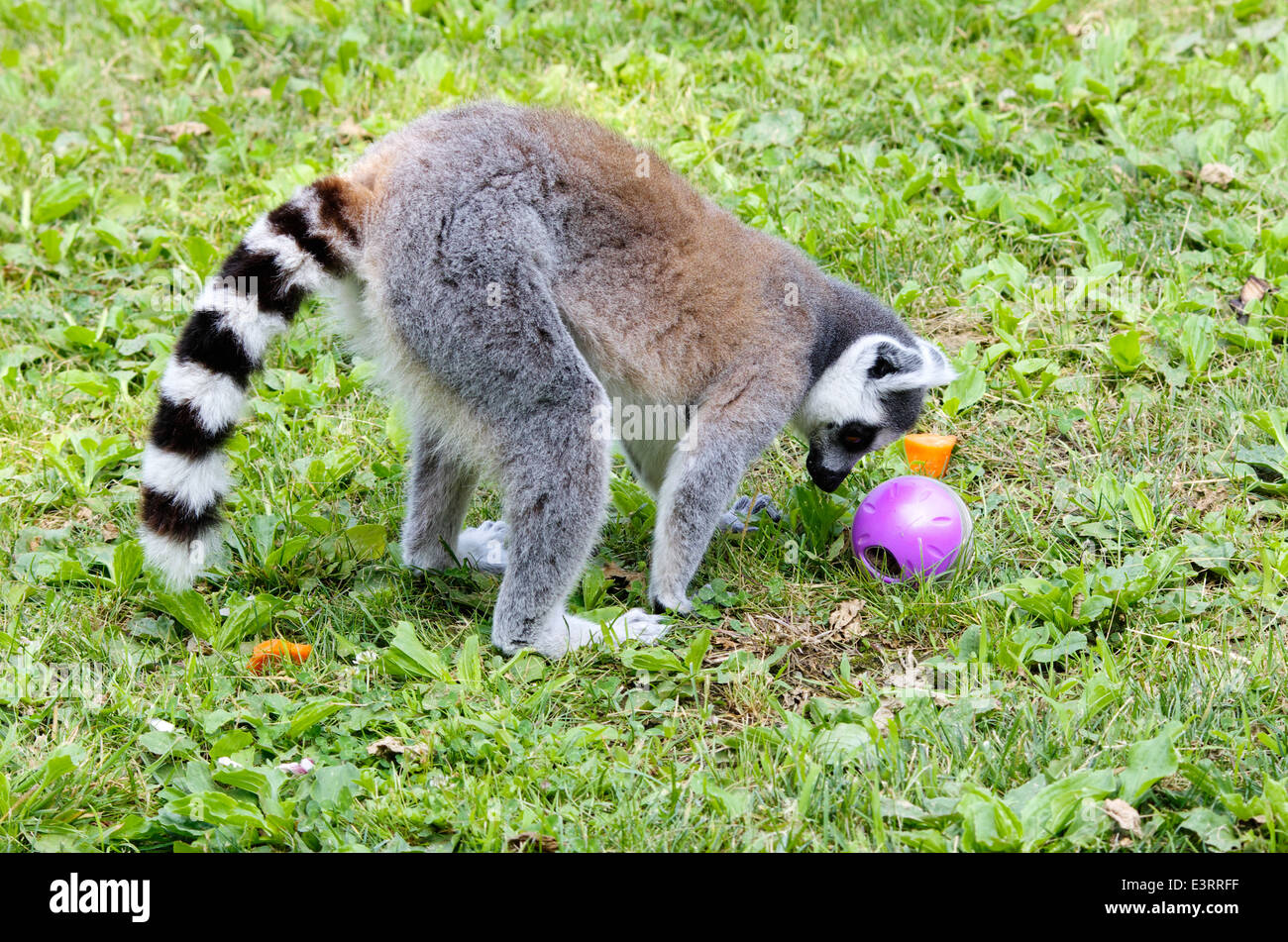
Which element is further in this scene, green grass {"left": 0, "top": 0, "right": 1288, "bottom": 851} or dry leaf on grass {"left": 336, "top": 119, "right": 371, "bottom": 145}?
dry leaf on grass {"left": 336, "top": 119, "right": 371, "bottom": 145}

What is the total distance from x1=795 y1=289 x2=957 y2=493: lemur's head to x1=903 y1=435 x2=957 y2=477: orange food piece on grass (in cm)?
26

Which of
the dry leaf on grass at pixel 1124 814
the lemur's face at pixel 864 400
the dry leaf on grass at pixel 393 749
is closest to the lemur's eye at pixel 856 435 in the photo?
the lemur's face at pixel 864 400

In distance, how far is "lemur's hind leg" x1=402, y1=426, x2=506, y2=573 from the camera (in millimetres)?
4285

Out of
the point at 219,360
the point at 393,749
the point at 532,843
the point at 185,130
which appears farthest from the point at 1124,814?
the point at 185,130

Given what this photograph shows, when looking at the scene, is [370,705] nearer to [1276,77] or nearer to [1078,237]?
[1078,237]

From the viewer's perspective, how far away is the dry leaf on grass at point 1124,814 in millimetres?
2883

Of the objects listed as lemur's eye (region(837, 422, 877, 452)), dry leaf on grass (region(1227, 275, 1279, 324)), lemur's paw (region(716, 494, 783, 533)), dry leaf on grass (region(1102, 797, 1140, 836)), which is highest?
dry leaf on grass (region(1227, 275, 1279, 324))

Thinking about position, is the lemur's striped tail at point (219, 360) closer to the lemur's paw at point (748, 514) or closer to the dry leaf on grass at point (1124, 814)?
the lemur's paw at point (748, 514)

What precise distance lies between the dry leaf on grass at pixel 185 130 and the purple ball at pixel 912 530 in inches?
180

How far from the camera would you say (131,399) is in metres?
5.12

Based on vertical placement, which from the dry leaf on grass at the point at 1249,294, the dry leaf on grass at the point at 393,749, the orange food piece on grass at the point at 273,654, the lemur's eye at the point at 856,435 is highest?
the dry leaf on grass at the point at 1249,294

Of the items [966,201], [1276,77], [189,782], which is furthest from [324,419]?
[1276,77]

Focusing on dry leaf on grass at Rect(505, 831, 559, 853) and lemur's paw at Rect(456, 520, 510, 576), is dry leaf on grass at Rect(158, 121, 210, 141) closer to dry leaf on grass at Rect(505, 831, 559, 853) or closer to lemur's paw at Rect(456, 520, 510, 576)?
lemur's paw at Rect(456, 520, 510, 576)

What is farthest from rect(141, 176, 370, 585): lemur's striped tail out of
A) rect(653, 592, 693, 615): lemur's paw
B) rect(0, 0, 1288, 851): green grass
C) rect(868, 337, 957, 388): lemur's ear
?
rect(868, 337, 957, 388): lemur's ear
